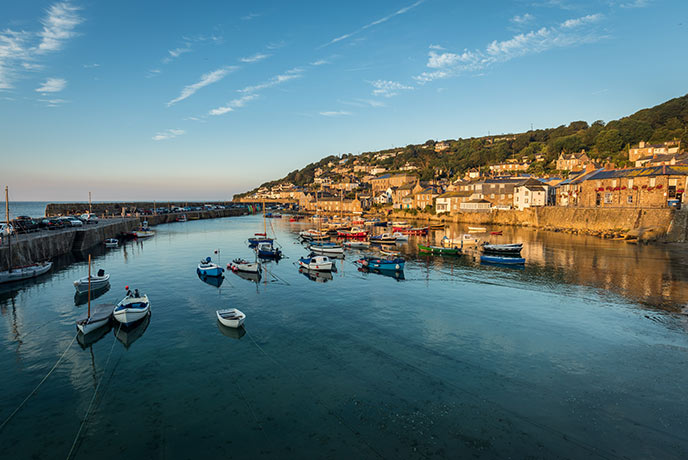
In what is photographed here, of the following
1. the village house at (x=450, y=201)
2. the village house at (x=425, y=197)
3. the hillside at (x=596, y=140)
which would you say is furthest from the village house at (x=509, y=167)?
the village house at (x=450, y=201)

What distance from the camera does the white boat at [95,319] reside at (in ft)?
69.2

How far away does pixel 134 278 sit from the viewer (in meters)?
37.0

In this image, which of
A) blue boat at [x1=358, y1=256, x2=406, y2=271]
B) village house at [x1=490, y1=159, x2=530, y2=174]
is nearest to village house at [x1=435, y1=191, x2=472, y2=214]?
village house at [x1=490, y1=159, x2=530, y2=174]

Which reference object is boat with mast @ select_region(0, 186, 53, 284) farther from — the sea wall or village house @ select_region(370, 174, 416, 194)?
village house @ select_region(370, 174, 416, 194)

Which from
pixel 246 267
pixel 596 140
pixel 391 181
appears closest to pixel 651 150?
pixel 596 140

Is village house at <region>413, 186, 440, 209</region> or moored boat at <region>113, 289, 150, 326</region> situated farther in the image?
village house at <region>413, 186, 440, 209</region>

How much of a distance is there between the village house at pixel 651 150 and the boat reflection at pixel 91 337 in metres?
115

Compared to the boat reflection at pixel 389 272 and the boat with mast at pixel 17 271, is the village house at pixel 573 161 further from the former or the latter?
the boat with mast at pixel 17 271

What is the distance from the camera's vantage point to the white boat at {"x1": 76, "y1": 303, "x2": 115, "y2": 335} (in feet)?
69.2

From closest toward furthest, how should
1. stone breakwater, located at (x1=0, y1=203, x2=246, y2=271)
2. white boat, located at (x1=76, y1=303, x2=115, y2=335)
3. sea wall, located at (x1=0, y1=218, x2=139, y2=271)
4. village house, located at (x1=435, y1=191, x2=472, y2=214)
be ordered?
white boat, located at (x1=76, y1=303, x2=115, y2=335) → sea wall, located at (x1=0, y1=218, x2=139, y2=271) → stone breakwater, located at (x1=0, y1=203, x2=246, y2=271) → village house, located at (x1=435, y1=191, x2=472, y2=214)

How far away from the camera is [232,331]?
22219 mm

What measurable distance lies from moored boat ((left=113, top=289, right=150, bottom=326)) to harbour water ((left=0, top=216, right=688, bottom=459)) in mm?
804

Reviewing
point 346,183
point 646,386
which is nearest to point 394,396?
point 646,386

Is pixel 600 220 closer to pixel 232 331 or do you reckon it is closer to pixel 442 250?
pixel 442 250
